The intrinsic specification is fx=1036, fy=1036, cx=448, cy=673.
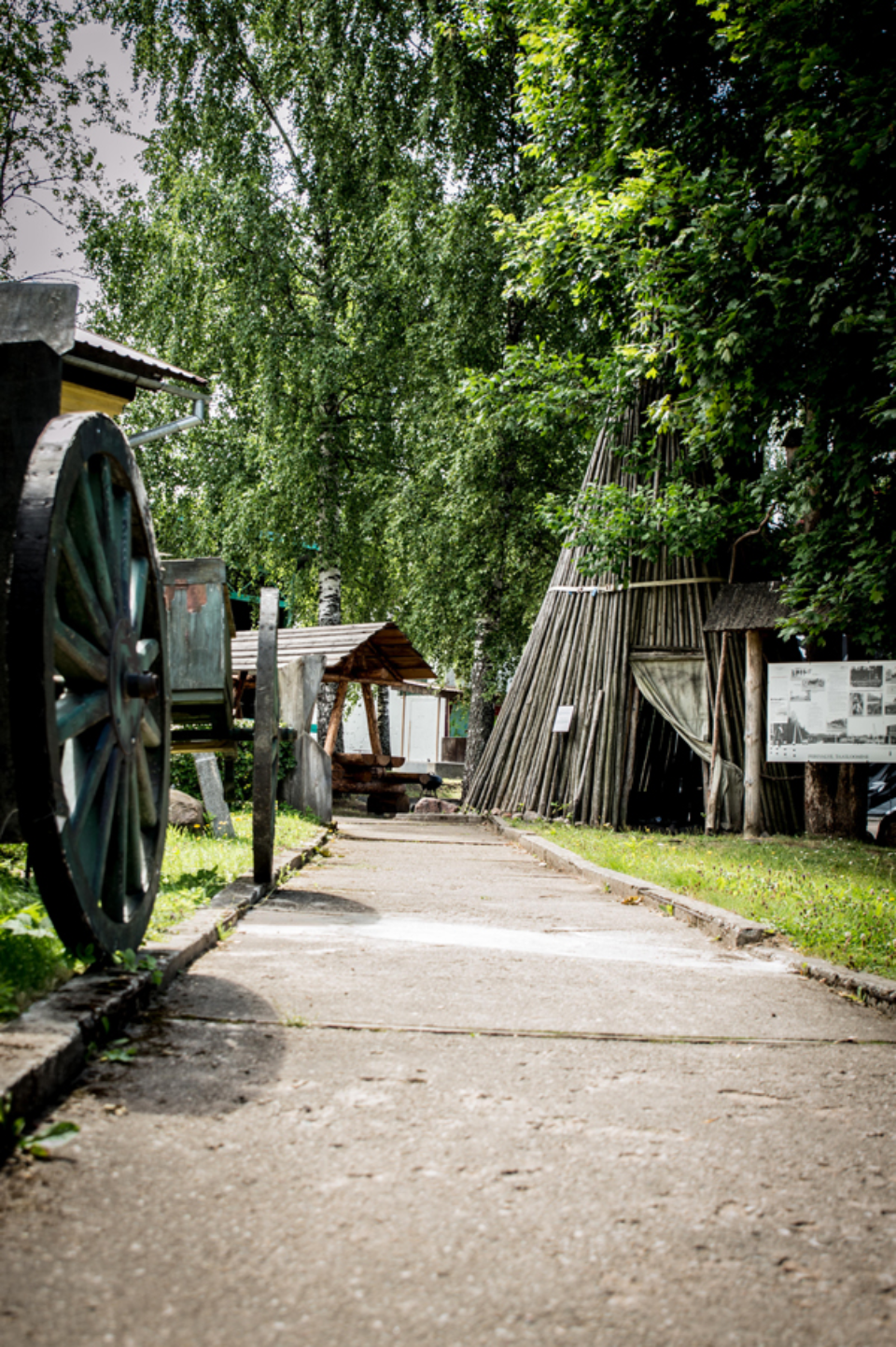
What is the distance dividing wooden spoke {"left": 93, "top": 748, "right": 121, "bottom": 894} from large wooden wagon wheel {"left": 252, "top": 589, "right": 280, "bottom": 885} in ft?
7.26

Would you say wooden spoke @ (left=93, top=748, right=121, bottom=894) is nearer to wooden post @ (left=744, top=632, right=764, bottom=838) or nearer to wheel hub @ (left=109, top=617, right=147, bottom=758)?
wheel hub @ (left=109, top=617, right=147, bottom=758)

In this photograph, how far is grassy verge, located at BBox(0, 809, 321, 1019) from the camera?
2895mm

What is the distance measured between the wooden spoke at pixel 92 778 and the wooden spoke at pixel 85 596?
26cm

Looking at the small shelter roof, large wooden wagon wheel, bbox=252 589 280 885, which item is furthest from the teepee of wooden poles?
large wooden wagon wheel, bbox=252 589 280 885

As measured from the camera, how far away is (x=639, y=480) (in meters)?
12.8

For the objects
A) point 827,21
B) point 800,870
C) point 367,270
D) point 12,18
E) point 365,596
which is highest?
point 12,18

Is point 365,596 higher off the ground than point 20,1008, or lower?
higher

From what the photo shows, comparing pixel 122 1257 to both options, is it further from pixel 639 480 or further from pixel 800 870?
pixel 639 480

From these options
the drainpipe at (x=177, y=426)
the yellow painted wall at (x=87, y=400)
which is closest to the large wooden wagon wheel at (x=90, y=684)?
the yellow painted wall at (x=87, y=400)

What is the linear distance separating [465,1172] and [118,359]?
8.47 meters

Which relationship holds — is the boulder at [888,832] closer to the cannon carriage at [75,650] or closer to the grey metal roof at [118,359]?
the grey metal roof at [118,359]

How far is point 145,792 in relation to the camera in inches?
132

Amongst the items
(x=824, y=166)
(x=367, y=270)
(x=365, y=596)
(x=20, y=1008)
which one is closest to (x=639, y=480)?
(x=824, y=166)

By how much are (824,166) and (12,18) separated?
58.0 ft
